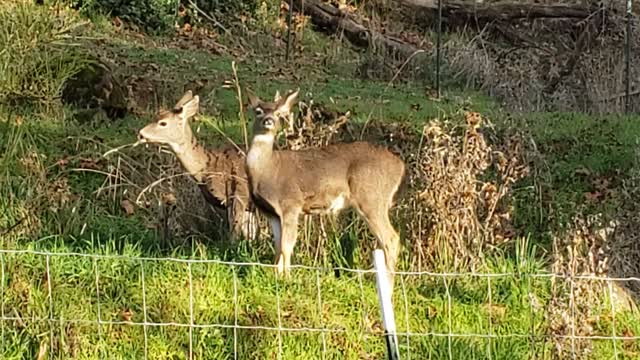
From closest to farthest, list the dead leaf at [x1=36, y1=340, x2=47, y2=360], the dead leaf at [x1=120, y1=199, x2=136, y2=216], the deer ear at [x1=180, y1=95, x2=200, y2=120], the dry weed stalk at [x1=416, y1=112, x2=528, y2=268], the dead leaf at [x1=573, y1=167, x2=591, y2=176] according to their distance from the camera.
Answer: the dead leaf at [x1=36, y1=340, x2=47, y2=360], the dry weed stalk at [x1=416, y1=112, x2=528, y2=268], the dead leaf at [x1=120, y1=199, x2=136, y2=216], the deer ear at [x1=180, y1=95, x2=200, y2=120], the dead leaf at [x1=573, y1=167, x2=591, y2=176]

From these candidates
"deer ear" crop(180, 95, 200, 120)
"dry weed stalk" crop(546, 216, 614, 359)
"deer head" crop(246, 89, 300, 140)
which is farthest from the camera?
"deer ear" crop(180, 95, 200, 120)

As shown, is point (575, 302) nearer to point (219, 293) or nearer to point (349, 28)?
point (219, 293)

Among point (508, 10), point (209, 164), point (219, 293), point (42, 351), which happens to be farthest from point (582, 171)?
point (508, 10)

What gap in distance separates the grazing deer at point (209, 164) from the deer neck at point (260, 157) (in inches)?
21.9

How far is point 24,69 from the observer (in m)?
14.2

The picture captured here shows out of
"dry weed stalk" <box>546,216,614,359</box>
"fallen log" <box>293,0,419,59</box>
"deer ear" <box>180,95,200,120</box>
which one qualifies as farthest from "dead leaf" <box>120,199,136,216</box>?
"fallen log" <box>293,0,419,59</box>

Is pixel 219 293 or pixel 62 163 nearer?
pixel 219 293

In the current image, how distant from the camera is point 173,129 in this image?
11023 millimetres

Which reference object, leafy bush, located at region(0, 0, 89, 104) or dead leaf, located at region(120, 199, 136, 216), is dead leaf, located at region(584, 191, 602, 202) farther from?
leafy bush, located at region(0, 0, 89, 104)

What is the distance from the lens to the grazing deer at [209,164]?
33.6 feet

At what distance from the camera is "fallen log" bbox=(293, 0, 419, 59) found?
20.2 meters

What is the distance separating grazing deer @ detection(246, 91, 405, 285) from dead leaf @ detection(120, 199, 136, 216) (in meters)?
1.67

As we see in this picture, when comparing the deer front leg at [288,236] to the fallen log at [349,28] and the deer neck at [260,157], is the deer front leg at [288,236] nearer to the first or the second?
the deer neck at [260,157]

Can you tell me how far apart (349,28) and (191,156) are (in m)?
10.4
